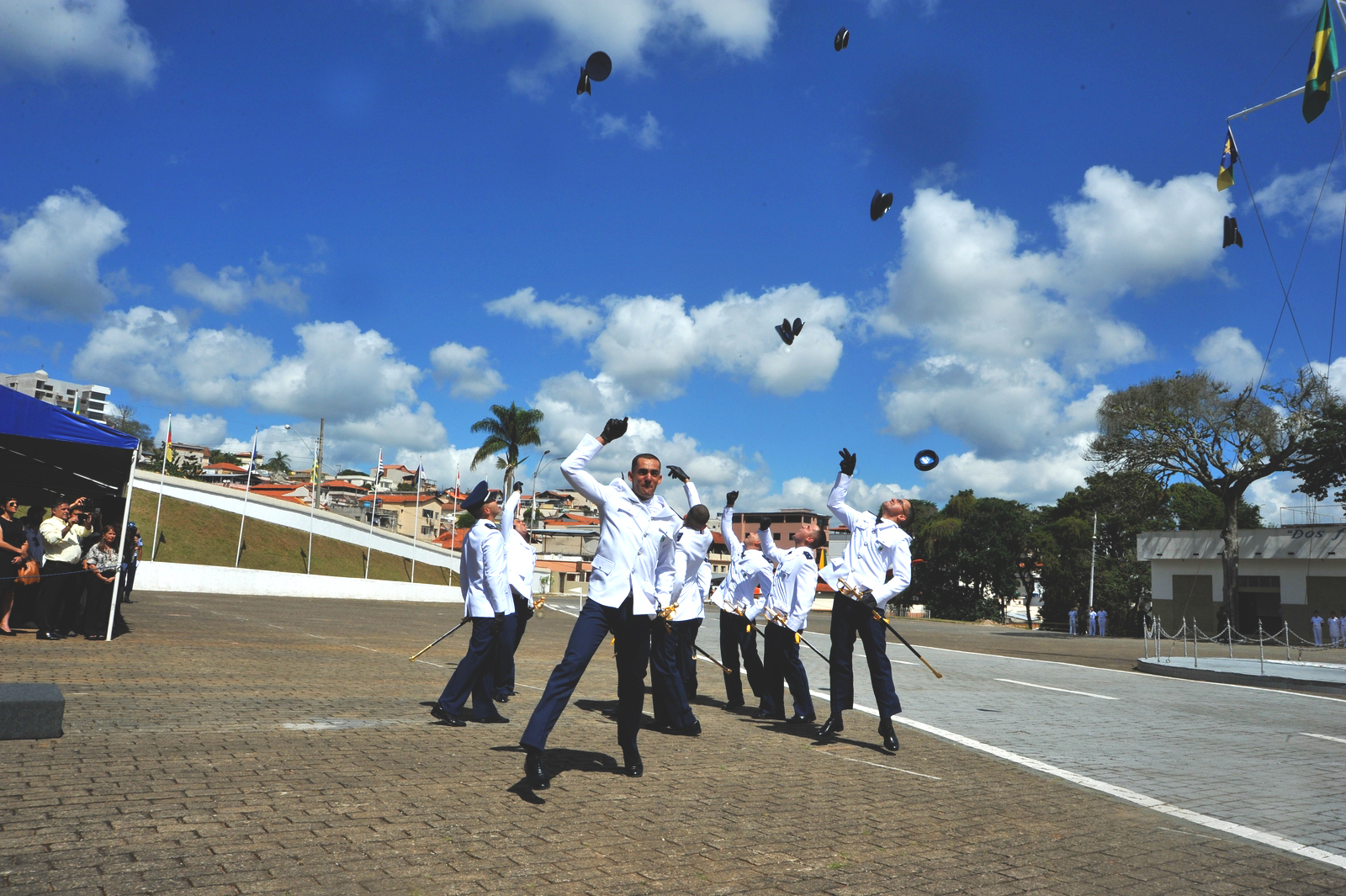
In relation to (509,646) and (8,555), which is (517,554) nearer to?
(509,646)

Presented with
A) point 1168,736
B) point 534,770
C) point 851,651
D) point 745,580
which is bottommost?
point 1168,736

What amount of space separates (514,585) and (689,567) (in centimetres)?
171

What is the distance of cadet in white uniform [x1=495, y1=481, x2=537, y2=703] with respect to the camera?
27.3 feet

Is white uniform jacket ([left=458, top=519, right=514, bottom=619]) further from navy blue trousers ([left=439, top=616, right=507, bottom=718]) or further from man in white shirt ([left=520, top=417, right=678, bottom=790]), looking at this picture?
man in white shirt ([left=520, top=417, right=678, bottom=790])

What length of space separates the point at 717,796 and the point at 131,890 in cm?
306

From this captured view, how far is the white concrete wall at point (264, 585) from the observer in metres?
33.0

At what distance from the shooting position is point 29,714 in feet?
18.7

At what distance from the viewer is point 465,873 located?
3629mm

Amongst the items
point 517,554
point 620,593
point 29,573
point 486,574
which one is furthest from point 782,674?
point 29,573

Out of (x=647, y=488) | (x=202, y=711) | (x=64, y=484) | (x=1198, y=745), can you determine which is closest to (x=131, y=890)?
(x=647, y=488)

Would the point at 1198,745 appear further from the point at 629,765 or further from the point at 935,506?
the point at 935,506

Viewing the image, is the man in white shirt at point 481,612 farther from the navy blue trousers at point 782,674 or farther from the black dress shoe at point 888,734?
the black dress shoe at point 888,734

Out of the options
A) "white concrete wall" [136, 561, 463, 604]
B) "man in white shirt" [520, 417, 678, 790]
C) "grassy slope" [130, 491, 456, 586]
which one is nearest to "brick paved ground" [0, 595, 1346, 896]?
"man in white shirt" [520, 417, 678, 790]

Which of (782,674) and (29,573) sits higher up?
(29,573)
